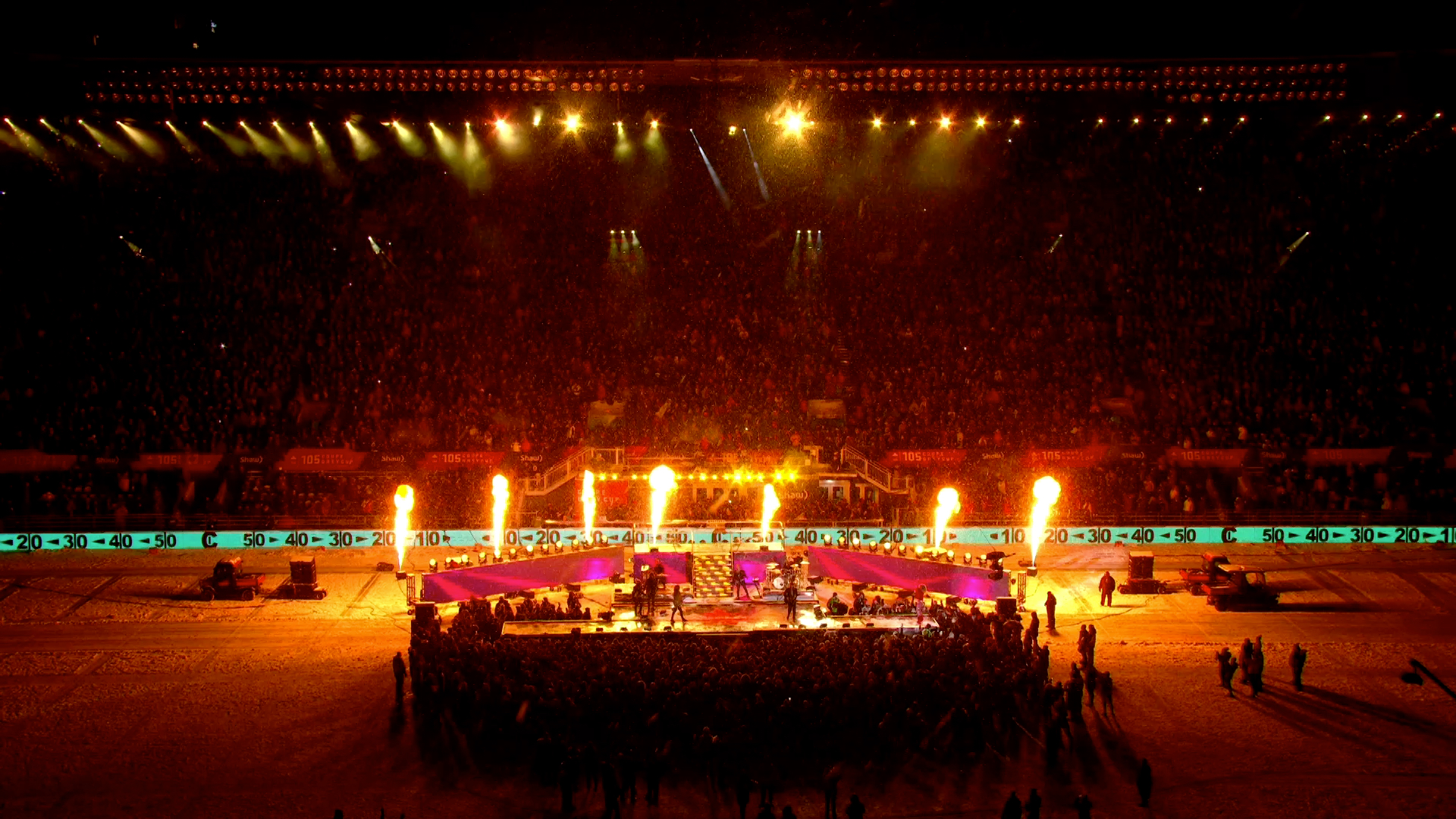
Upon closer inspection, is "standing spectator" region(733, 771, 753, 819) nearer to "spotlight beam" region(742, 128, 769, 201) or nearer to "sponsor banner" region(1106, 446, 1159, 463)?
"sponsor banner" region(1106, 446, 1159, 463)

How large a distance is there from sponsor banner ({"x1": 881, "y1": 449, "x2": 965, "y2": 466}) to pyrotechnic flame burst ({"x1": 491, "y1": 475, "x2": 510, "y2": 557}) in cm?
1232

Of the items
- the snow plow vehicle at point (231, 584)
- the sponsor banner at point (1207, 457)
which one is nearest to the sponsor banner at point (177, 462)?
the snow plow vehicle at point (231, 584)

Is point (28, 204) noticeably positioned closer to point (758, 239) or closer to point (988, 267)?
point (758, 239)

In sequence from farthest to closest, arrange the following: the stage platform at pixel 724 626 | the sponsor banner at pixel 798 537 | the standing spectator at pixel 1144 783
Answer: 1. the sponsor banner at pixel 798 537
2. the stage platform at pixel 724 626
3. the standing spectator at pixel 1144 783

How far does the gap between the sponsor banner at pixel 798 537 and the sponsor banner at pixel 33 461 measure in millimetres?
3458

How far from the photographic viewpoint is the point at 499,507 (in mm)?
34531

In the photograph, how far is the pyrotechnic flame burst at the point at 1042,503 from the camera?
3359 centimetres

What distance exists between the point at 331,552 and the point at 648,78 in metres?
17.5

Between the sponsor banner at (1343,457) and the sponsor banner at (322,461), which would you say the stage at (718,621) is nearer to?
the sponsor banner at (322,461)

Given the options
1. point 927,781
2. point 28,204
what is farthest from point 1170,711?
point 28,204

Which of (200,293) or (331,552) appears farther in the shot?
(200,293)

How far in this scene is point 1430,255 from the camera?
1683 inches

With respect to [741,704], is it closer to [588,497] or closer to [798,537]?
[798,537]

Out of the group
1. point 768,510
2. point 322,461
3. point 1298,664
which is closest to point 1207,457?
point 768,510
